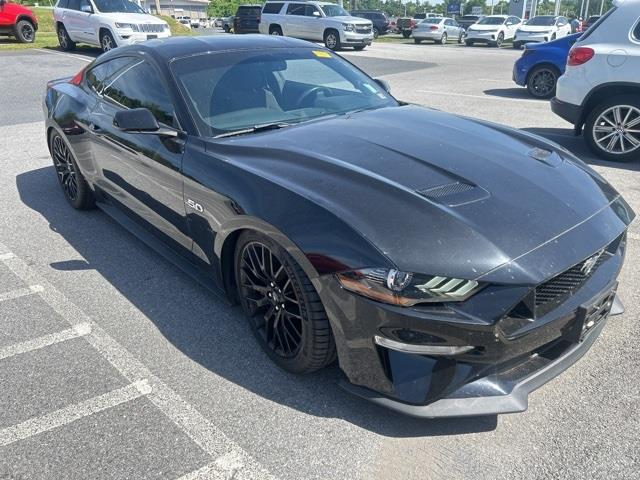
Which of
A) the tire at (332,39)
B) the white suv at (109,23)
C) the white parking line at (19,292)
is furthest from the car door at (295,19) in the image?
the white parking line at (19,292)

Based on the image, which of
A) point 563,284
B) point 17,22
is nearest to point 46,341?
point 563,284

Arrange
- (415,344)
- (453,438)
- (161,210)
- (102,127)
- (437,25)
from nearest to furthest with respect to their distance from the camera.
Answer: (415,344)
(453,438)
(161,210)
(102,127)
(437,25)

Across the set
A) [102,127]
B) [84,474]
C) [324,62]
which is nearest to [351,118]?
[324,62]

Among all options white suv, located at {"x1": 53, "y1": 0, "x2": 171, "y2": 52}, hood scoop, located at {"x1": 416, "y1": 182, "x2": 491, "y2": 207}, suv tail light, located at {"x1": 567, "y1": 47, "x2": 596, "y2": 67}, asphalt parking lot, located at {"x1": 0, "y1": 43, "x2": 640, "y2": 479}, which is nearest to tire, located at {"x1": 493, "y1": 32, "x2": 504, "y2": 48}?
white suv, located at {"x1": 53, "y1": 0, "x2": 171, "y2": 52}

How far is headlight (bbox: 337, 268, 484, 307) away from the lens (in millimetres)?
2162

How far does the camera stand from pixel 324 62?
4199 mm

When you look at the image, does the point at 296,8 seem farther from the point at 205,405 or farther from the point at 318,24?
the point at 205,405

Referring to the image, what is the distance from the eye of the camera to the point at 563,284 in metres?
2.33

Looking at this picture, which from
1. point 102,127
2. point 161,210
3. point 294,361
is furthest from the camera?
point 102,127

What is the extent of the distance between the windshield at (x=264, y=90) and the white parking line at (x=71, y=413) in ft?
4.87

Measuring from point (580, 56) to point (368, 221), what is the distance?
208 inches

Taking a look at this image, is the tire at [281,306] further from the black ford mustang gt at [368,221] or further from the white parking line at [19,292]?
the white parking line at [19,292]

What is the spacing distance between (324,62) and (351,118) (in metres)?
0.85

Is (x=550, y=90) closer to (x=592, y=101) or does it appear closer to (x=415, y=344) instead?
(x=592, y=101)
